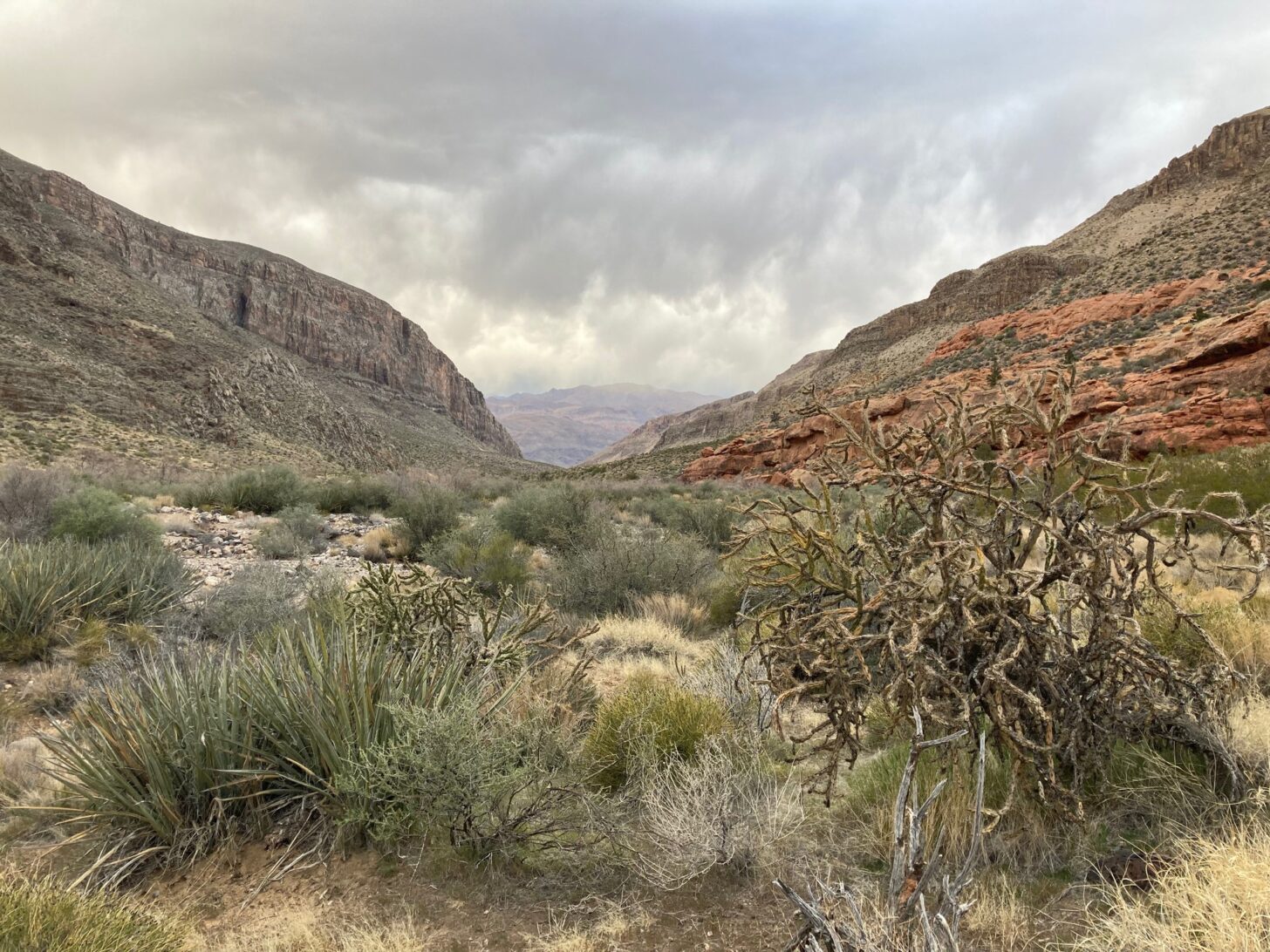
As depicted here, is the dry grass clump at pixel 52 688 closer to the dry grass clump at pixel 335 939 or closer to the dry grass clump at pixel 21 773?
the dry grass clump at pixel 21 773

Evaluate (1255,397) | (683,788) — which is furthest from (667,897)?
(1255,397)

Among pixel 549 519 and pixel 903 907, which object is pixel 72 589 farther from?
pixel 903 907

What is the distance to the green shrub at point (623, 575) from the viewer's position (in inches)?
323

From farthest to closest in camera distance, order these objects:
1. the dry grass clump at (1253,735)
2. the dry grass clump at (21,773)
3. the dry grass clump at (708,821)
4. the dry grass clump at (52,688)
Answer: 1. the dry grass clump at (52,688)
2. the dry grass clump at (21,773)
3. the dry grass clump at (708,821)
4. the dry grass clump at (1253,735)

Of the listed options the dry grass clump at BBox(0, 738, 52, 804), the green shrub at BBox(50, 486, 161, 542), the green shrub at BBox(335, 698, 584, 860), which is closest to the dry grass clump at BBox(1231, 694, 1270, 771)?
the green shrub at BBox(335, 698, 584, 860)

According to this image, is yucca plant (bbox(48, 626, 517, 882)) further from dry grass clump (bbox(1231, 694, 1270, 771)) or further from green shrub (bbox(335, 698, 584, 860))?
dry grass clump (bbox(1231, 694, 1270, 771))

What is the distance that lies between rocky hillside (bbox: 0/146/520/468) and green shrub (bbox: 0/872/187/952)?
3116 centimetres

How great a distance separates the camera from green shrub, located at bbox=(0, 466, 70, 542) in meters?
9.34

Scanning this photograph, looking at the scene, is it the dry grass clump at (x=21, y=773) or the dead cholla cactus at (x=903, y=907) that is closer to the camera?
the dead cholla cactus at (x=903, y=907)

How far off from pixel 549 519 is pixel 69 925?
414 inches

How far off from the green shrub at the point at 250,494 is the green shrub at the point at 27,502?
483 centimetres

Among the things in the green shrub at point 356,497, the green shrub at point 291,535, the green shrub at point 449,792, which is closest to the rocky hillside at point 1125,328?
the green shrub at point 449,792

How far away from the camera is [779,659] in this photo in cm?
307

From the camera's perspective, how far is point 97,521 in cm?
920
